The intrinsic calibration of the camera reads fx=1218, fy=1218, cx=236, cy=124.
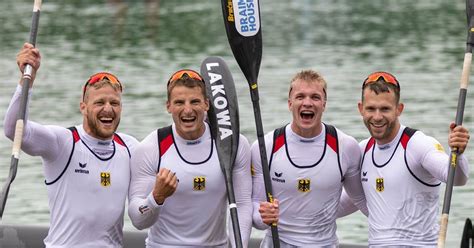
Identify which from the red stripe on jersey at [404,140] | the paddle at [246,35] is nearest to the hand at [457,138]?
the red stripe on jersey at [404,140]

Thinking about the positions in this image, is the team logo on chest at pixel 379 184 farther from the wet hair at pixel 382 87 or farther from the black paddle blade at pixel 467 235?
the black paddle blade at pixel 467 235

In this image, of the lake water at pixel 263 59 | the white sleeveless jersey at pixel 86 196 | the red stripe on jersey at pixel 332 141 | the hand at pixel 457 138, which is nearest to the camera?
the hand at pixel 457 138

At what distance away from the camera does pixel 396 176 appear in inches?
370

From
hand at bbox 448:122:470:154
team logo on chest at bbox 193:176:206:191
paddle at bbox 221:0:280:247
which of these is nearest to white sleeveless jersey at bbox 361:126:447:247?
hand at bbox 448:122:470:154

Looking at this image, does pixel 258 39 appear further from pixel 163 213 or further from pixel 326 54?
pixel 326 54

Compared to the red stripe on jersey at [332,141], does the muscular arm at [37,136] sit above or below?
above

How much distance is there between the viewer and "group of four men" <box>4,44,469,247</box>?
9.15 meters

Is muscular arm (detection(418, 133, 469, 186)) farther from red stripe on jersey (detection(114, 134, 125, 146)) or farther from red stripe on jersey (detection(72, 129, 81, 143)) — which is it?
red stripe on jersey (detection(72, 129, 81, 143))

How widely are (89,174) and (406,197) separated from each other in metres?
2.44

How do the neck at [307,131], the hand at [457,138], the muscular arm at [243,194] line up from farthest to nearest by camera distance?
the neck at [307,131] → the muscular arm at [243,194] → the hand at [457,138]

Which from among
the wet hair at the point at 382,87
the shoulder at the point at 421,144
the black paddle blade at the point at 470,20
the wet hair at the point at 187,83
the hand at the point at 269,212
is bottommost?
the hand at the point at 269,212

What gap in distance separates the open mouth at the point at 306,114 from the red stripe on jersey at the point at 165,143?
103cm

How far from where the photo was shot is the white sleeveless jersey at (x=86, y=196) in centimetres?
919

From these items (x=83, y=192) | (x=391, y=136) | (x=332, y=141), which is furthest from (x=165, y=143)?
(x=391, y=136)
